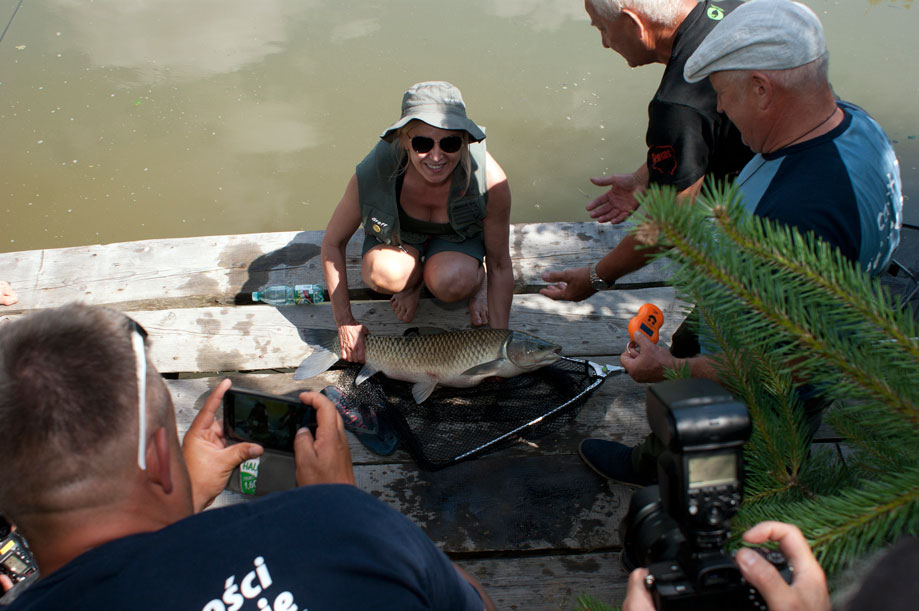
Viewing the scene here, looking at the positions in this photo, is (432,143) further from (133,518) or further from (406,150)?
(133,518)

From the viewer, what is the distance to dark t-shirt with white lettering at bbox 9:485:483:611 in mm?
1014

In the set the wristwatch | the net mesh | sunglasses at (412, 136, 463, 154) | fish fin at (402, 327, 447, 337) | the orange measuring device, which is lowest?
the net mesh

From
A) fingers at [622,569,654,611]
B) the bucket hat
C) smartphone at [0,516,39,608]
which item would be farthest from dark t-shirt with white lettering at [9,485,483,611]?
the bucket hat

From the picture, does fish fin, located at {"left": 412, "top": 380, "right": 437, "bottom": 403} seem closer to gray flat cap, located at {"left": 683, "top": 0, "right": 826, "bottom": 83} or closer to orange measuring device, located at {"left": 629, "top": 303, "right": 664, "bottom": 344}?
orange measuring device, located at {"left": 629, "top": 303, "right": 664, "bottom": 344}

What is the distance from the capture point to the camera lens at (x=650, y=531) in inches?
49.0

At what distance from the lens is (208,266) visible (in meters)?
3.54

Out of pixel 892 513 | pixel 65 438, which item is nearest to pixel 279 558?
pixel 65 438

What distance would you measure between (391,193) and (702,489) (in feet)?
7.43

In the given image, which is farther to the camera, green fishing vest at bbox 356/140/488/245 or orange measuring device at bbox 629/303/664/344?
green fishing vest at bbox 356/140/488/245

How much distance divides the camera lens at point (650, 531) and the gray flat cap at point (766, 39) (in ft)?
4.36

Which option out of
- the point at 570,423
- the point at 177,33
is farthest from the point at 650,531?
the point at 177,33

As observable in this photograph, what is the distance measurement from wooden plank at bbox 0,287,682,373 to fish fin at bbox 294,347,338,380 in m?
0.18

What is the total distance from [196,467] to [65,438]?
0.77 meters

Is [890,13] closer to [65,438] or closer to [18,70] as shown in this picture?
[65,438]
